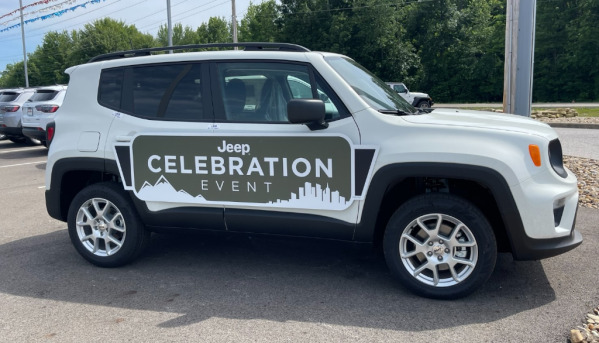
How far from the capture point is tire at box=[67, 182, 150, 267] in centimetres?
495

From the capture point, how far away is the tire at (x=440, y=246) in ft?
13.3

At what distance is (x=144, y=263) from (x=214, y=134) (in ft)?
5.07

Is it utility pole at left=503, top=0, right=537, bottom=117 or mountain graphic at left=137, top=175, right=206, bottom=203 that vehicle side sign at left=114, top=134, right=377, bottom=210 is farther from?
utility pole at left=503, top=0, right=537, bottom=117

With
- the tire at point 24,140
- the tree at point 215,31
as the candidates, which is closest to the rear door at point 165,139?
the tire at point 24,140

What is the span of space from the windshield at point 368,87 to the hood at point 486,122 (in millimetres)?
254

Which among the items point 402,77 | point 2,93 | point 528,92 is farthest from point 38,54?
point 528,92

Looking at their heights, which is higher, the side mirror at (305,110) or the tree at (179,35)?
the tree at (179,35)

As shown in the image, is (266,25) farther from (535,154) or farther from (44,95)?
(535,154)

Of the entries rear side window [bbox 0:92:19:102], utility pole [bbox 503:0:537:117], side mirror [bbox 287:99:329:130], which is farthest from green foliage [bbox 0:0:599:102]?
side mirror [bbox 287:99:329:130]

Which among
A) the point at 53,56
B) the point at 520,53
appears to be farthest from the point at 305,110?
the point at 53,56

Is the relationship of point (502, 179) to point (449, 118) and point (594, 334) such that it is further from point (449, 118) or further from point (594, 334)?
point (594, 334)

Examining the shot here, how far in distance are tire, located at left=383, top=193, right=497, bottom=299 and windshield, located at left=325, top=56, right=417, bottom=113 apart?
85cm

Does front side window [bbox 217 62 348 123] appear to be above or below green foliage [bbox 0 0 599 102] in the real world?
below

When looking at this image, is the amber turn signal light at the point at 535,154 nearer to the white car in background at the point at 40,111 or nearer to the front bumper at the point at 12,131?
the white car in background at the point at 40,111
